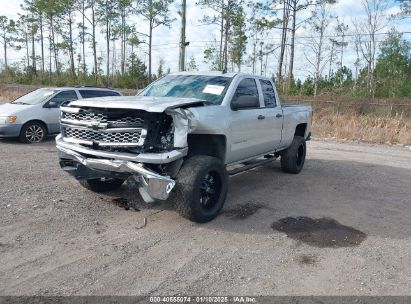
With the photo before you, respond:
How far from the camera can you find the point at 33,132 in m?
11.3

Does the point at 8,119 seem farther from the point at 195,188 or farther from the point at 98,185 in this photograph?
the point at 195,188

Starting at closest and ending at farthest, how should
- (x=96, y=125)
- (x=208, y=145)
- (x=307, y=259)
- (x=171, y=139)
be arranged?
(x=307, y=259)
(x=171, y=139)
(x=96, y=125)
(x=208, y=145)

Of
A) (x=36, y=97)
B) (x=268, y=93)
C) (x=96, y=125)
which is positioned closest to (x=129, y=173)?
(x=96, y=125)

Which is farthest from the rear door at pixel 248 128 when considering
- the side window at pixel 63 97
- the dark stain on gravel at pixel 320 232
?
the side window at pixel 63 97

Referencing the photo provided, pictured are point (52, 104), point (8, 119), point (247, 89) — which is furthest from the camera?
point (52, 104)

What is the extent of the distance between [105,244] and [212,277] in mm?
1344

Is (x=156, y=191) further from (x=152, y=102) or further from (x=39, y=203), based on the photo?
(x=39, y=203)

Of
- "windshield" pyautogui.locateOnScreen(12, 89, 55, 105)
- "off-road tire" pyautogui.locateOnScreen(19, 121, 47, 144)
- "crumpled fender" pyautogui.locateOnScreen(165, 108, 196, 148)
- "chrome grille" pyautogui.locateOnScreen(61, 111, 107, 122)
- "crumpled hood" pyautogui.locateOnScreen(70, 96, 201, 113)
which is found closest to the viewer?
"crumpled hood" pyautogui.locateOnScreen(70, 96, 201, 113)

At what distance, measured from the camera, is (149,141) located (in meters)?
4.96

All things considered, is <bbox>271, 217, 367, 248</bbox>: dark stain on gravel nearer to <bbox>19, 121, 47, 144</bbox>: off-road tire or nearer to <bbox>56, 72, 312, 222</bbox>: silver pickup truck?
<bbox>56, 72, 312, 222</bbox>: silver pickup truck

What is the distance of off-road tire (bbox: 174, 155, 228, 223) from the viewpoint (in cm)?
502

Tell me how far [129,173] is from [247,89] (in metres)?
2.77

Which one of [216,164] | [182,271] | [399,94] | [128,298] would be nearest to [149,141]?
[216,164]

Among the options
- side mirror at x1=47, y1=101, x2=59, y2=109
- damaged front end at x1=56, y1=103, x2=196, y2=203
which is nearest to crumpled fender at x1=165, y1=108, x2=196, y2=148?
damaged front end at x1=56, y1=103, x2=196, y2=203
